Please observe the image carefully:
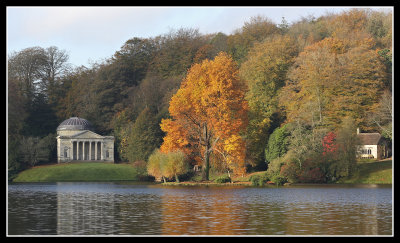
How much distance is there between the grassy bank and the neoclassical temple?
15.3 metres

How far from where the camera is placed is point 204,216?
101 ft

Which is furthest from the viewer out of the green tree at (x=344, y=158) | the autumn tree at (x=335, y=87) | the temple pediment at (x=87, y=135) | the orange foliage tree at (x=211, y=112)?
the temple pediment at (x=87, y=135)

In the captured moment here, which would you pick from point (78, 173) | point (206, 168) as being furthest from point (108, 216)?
point (78, 173)

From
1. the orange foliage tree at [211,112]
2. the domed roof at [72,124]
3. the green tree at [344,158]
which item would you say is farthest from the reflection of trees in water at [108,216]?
the domed roof at [72,124]

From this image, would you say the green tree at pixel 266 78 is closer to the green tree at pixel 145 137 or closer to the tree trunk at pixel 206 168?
the tree trunk at pixel 206 168

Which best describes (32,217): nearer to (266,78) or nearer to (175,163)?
(175,163)

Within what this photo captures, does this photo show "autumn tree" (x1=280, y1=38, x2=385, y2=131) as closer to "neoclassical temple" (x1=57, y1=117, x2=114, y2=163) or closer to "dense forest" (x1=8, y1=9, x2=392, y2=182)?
"dense forest" (x1=8, y1=9, x2=392, y2=182)

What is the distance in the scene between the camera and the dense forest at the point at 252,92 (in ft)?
221

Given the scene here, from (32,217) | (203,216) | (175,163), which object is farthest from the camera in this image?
(175,163)

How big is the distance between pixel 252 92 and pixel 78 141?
44169mm

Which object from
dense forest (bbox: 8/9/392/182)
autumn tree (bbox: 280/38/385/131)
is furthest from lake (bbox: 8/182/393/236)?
autumn tree (bbox: 280/38/385/131)

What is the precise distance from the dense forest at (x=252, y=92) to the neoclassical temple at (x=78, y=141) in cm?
182

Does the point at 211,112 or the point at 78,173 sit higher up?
the point at 211,112
